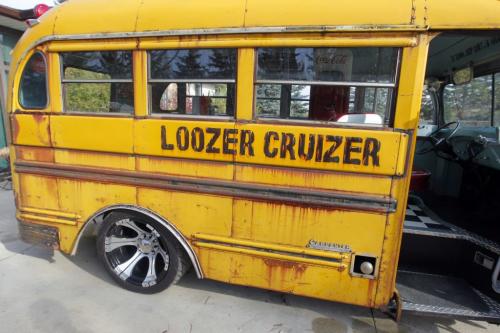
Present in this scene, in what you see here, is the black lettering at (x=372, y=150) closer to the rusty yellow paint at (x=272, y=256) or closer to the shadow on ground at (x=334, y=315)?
the rusty yellow paint at (x=272, y=256)

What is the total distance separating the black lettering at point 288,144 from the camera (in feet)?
6.92

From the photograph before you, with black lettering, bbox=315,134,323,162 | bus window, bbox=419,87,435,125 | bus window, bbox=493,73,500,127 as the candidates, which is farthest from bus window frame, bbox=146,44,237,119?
bus window, bbox=419,87,435,125

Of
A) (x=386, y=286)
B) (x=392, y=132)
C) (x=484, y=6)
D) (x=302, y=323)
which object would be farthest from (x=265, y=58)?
(x=302, y=323)

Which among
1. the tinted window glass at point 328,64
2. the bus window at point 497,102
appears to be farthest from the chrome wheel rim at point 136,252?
the bus window at point 497,102

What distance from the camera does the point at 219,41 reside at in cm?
214

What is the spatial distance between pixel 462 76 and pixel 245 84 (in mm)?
3007

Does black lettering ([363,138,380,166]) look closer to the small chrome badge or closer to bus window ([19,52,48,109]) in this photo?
the small chrome badge

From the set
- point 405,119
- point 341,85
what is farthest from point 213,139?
point 405,119

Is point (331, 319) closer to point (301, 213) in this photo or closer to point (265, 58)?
point (301, 213)

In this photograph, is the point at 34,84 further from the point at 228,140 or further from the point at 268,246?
the point at 268,246

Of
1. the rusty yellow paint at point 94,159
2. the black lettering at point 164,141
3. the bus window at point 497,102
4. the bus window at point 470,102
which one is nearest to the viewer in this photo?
the black lettering at point 164,141

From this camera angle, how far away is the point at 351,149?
80.1 inches

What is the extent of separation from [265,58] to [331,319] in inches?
81.6

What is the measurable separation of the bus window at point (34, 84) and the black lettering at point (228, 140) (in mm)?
1605
